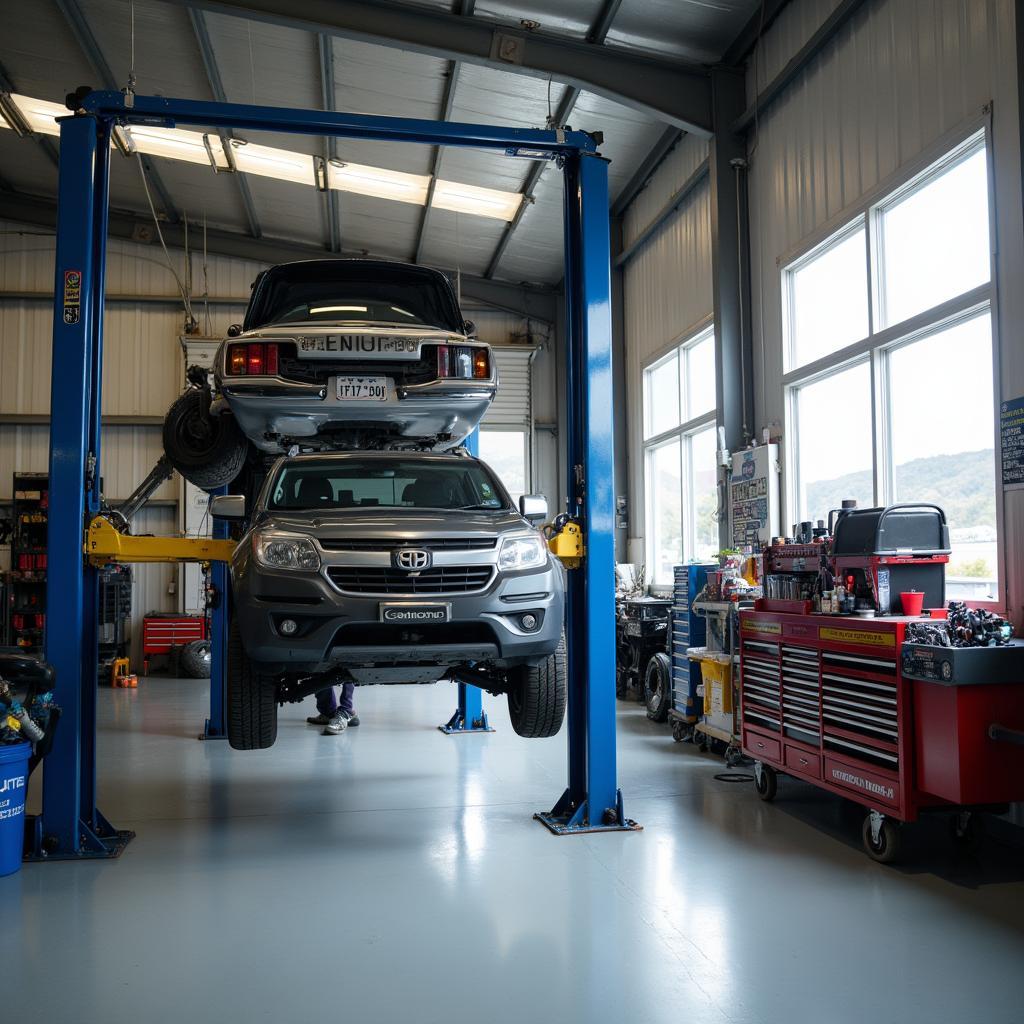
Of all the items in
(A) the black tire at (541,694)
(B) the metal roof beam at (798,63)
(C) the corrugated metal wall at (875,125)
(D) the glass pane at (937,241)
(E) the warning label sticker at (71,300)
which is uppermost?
(B) the metal roof beam at (798,63)

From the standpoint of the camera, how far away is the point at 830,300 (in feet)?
22.1

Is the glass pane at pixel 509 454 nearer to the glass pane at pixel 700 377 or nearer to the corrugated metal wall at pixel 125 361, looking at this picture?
the corrugated metal wall at pixel 125 361

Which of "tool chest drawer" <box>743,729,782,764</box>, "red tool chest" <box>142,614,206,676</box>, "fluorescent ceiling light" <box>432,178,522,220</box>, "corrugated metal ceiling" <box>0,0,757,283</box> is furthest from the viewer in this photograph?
"red tool chest" <box>142,614,206,676</box>

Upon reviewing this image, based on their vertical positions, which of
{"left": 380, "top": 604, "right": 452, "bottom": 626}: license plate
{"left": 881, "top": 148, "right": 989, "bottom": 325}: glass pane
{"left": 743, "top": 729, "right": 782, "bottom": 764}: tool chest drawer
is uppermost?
{"left": 881, "top": 148, "right": 989, "bottom": 325}: glass pane

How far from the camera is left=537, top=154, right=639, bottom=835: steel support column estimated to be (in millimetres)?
4477

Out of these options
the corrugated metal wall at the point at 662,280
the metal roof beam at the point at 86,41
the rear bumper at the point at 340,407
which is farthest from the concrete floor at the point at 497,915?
the metal roof beam at the point at 86,41

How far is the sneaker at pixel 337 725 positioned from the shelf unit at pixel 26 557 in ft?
20.4

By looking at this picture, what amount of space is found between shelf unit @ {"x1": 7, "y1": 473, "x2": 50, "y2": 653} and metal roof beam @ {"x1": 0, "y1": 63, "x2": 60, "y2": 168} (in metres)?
3.99

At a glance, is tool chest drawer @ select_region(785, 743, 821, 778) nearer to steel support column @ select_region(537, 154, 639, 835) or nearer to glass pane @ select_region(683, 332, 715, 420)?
steel support column @ select_region(537, 154, 639, 835)

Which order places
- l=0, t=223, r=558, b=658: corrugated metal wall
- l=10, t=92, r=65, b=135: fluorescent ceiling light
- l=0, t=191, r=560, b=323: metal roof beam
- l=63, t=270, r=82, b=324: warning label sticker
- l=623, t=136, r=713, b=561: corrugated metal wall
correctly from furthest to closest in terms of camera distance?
l=0, t=191, r=560, b=323: metal roof beam → l=0, t=223, r=558, b=658: corrugated metal wall → l=10, t=92, r=65, b=135: fluorescent ceiling light → l=623, t=136, r=713, b=561: corrugated metal wall → l=63, t=270, r=82, b=324: warning label sticker

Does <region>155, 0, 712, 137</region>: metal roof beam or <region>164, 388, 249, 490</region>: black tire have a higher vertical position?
<region>155, 0, 712, 137</region>: metal roof beam

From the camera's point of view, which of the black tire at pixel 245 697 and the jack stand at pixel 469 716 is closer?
the black tire at pixel 245 697

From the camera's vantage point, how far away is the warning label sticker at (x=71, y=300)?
4.23 m

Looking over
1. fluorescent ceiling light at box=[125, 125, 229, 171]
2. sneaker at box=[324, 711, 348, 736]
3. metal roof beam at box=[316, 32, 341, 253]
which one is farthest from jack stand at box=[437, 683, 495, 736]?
fluorescent ceiling light at box=[125, 125, 229, 171]
